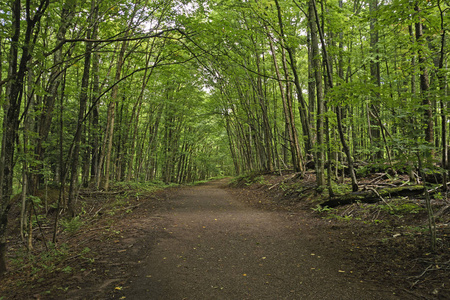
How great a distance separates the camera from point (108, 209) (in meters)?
8.16

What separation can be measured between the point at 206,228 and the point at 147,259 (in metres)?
2.11

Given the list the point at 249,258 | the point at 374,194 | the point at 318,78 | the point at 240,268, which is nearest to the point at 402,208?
the point at 374,194

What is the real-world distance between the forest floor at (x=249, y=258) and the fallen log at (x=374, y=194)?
22 cm

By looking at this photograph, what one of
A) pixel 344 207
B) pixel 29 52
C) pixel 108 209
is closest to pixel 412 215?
pixel 344 207

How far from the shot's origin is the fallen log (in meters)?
5.65

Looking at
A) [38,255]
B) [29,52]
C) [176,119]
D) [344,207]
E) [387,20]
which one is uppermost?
[176,119]

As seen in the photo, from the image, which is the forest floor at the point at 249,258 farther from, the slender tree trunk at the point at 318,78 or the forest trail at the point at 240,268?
the slender tree trunk at the point at 318,78

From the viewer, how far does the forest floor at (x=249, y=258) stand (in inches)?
117

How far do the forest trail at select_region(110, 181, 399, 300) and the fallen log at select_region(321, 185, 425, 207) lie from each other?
1.40 meters

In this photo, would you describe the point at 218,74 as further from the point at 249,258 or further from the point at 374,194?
the point at 249,258

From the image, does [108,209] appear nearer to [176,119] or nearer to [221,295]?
[221,295]

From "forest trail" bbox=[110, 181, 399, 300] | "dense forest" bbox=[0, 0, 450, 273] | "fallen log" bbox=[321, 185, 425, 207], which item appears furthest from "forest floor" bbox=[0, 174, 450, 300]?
"dense forest" bbox=[0, 0, 450, 273]

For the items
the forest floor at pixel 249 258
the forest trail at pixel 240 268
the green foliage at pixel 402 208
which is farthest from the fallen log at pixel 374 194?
the forest trail at pixel 240 268

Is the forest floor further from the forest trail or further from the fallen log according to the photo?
the fallen log
